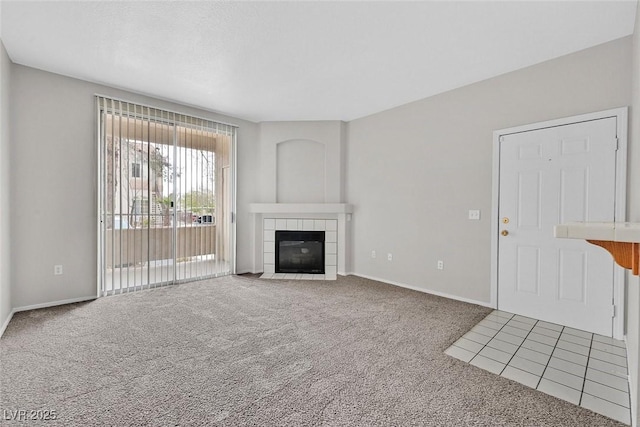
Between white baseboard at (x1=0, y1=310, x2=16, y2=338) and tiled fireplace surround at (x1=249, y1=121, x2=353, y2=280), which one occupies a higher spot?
tiled fireplace surround at (x1=249, y1=121, x2=353, y2=280)

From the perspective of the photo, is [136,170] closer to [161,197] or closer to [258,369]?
[161,197]

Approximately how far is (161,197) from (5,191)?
1480 millimetres

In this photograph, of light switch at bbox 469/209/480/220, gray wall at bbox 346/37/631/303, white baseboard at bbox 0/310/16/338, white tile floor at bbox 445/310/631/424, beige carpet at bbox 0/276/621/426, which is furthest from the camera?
light switch at bbox 469/209/480/220

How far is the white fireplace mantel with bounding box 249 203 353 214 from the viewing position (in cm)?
479

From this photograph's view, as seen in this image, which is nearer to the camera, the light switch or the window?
the light switch

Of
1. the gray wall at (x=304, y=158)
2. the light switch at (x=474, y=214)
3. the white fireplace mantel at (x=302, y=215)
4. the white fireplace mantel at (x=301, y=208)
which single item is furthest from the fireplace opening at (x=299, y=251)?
the light switch at (x=474, y=214)

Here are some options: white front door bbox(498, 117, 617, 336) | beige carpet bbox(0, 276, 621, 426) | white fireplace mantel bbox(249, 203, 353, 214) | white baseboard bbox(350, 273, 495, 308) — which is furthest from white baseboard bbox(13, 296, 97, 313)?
white front door bbox(498, 117, 617, 336)

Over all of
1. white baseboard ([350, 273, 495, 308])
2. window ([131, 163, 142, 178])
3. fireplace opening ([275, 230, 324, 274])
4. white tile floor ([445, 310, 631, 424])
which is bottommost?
white tile floor ([445, 310, 631, 424])

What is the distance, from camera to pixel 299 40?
102 inches

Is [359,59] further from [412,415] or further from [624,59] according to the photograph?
[412,415]

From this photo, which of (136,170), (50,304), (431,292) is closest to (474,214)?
(431,292)

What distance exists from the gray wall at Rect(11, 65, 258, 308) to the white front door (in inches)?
190

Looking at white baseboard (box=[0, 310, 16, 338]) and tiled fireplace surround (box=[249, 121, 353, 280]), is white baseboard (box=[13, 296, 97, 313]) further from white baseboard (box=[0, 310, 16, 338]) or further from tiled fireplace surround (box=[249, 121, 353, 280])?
tiled fireplace surround (box=[249, 121, 353, 280])

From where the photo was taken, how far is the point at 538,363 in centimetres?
214
